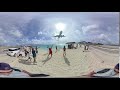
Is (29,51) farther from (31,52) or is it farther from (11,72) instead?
(11,72)

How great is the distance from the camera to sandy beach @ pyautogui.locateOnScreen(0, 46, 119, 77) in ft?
28.5

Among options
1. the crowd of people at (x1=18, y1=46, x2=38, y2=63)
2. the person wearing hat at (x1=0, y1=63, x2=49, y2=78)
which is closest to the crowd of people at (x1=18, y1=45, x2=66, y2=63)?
the crowd of people at (x1=18, y1=46, x2=38, y2=63)

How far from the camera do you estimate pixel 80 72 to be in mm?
8695

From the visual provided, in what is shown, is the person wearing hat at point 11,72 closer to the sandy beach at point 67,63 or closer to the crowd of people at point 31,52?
the sandy beach at point 67,63

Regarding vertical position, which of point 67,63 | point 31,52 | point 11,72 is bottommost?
point 11,72

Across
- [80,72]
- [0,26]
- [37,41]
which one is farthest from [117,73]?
[0,26]

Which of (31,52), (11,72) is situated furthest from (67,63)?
(11,72)

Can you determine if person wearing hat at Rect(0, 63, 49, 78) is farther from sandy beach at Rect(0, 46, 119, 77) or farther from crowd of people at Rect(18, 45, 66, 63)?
crowd of people at Rect(18, 45, 66, 63)

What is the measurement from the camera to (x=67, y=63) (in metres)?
8.71

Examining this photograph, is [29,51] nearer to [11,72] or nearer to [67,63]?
[11,72]

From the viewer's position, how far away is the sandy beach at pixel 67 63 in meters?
8.69

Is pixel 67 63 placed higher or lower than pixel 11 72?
higher

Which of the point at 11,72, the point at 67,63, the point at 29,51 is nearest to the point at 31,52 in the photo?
the point at 29,51
